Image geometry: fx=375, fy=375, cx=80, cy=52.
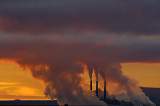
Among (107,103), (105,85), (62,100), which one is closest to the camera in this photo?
(62,100)

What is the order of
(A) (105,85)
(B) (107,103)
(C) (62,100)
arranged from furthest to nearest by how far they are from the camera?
(A) (105,85) → (B) (107,103) → (C) (62,100)

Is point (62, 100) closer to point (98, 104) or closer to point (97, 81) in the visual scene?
point (98, 104)

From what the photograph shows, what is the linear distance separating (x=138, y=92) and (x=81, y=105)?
4226 centimetres

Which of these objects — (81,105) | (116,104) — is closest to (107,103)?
(116,104)

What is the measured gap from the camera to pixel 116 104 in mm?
185000

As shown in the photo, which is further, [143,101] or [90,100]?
[143,101]

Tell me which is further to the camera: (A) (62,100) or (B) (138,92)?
(B) (138,92)

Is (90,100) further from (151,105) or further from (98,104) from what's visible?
(151,105)

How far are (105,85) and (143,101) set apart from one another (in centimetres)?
2176

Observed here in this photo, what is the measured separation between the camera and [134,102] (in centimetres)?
19625

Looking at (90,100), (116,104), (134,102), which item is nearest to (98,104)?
(90,100)

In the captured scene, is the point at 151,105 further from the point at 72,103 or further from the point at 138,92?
the point at 72,103

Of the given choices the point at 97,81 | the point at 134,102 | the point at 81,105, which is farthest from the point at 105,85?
the point at 81,105

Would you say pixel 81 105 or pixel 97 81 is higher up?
pixel 97 81
